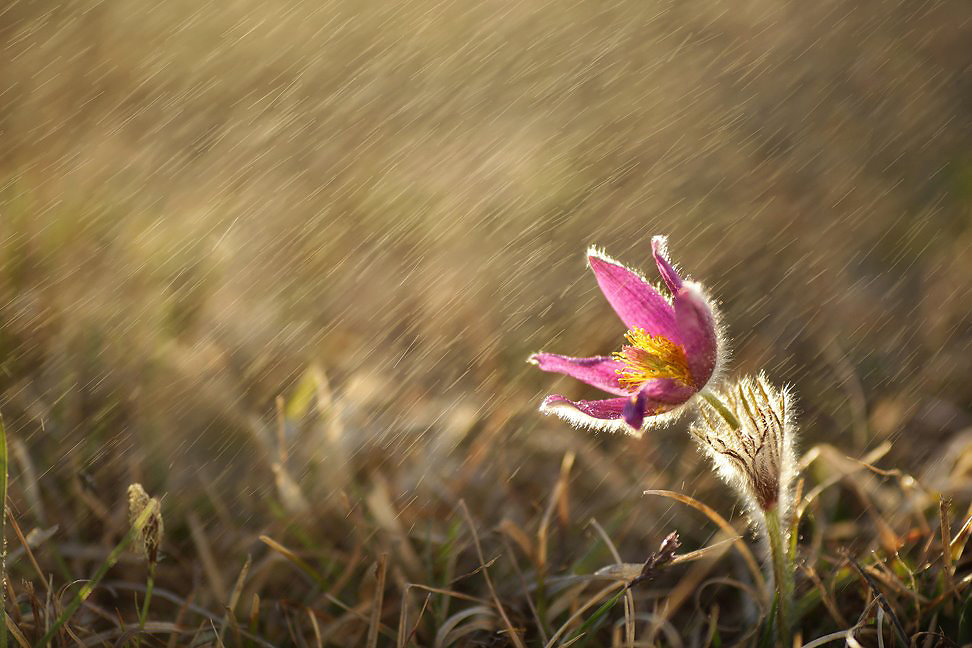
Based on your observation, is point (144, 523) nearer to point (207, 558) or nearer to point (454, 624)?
point (207, 558)

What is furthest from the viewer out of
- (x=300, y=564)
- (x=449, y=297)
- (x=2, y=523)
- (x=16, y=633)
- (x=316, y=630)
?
(x=449, y=297)

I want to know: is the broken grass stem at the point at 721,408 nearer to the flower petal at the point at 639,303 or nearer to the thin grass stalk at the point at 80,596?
the flower petal at the point at 639,303

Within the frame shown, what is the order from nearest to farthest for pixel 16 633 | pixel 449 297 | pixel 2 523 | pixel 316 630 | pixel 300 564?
1. pixel 2 523
2. pixel 16 633
3. pixel 316 630
4. pixel 300 564
5. pixel 449 297

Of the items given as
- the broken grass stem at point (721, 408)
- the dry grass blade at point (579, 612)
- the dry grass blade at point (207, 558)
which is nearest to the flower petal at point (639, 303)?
the broken grass stem at point (721, 408)

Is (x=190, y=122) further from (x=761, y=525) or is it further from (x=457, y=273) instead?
(x=761, y=525)

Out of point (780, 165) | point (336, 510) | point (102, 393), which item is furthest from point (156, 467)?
point (780, 165)

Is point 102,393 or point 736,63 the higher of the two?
point 102,393

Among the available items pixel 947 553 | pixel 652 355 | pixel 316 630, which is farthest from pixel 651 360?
pixel 316 630
